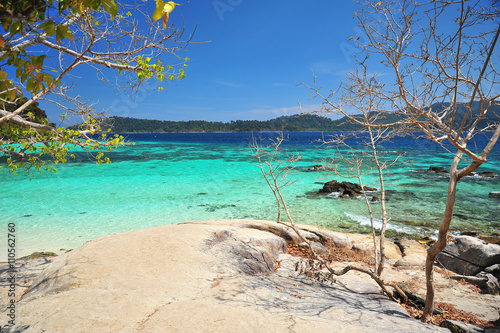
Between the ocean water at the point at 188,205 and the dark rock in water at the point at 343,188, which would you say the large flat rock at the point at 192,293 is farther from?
the dark rock in water at the point at 343,188

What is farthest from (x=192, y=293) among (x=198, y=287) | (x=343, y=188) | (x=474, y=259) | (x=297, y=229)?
(x=343, y=188)

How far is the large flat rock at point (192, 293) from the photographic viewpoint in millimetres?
3381

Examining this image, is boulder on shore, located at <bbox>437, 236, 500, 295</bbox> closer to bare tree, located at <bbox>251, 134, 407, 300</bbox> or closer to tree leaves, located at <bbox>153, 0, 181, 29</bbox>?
bare tree, located at <bbox>251, 134, 407, 300</bbox>

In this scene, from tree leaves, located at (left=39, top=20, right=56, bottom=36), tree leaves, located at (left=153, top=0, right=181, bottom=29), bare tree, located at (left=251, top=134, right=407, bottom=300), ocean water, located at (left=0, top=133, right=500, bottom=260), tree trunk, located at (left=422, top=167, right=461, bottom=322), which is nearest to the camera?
tree leaves, located at (left=153, top=0, right=181, bottom=29)

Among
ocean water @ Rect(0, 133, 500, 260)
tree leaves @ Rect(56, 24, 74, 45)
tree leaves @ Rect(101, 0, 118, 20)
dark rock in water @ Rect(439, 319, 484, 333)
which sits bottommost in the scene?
ocean water @ Rect(0, 133, 500, 260)

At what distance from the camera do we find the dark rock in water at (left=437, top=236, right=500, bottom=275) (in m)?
7.64

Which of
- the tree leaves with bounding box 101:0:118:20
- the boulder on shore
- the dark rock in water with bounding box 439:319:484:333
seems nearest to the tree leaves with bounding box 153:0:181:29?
the tree leaves with bounding box 101:0:118:20

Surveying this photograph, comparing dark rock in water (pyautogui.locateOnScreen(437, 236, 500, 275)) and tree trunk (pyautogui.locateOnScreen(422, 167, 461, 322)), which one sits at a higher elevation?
tree trunk (pyautogui.locateOnScreen(422, 167, 461, 322))

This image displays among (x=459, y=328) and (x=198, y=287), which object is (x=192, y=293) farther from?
(x=459, y=328)

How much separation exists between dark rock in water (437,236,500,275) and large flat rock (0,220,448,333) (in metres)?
3.95

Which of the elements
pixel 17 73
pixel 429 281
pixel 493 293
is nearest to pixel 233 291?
pixel 429 281

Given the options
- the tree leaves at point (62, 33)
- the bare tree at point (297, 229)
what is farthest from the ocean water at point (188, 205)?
the tree leaves at point (62, 33)

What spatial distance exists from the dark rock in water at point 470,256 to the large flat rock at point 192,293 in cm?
395

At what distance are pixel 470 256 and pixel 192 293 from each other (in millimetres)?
8111
